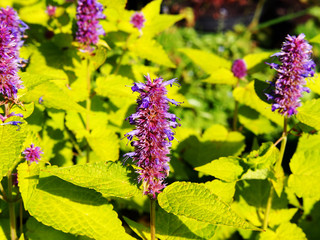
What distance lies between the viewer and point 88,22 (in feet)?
8.95

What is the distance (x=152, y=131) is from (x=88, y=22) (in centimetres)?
143

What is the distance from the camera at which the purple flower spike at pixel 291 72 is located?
2.07m

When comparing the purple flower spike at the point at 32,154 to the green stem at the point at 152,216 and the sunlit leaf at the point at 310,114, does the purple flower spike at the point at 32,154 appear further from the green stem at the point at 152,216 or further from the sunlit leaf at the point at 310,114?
the sunlit leaf at the point at 310,114

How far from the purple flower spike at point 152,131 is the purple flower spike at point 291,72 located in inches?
31.6

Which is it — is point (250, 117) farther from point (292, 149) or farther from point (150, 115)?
point (150, 115)

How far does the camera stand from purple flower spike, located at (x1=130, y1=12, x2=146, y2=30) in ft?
10.7

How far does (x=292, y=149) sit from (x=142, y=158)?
2.61 m

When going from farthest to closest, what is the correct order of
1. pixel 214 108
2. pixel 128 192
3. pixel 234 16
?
1. pixel 234 16
2. pixel 214 108
3. pixel 128 192

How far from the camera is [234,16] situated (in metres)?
8.78

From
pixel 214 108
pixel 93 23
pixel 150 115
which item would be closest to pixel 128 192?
pixel 150 115

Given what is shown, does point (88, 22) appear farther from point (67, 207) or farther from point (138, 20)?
point (67, 207)

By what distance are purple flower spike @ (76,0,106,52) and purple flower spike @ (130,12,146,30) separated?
1.91 feet

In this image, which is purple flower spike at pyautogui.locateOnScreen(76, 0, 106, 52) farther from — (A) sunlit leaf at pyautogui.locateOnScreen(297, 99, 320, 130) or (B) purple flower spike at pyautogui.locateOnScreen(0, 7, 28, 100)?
(A) sunlit leaf at pyautogui.locateOnScreen(297, 99, 320, 130)

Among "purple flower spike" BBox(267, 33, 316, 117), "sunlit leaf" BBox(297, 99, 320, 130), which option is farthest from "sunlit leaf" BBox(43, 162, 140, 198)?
"sunlit leaf" BBox(297, 99, 320, 130)
